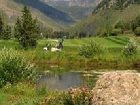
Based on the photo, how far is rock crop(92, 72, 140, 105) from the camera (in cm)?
2066

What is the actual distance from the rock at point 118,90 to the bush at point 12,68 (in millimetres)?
22087

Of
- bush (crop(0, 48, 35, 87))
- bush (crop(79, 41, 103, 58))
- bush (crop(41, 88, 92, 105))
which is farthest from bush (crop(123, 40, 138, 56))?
bush (crop(41, 88, 92, 105))

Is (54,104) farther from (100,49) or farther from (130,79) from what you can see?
(100,49)

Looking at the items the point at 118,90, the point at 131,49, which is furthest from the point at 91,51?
the point at 118,90

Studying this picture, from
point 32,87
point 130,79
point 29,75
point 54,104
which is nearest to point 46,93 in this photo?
point 32,87

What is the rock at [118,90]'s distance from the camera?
20.7 meters

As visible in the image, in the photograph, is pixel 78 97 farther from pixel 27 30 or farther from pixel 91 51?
pixel 27 30

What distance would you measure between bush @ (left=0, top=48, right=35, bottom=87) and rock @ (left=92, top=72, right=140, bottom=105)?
72.5ft

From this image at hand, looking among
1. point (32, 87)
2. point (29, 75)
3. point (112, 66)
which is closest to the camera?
point (32, 87)

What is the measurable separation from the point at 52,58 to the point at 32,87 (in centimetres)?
8943

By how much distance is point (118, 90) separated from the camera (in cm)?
2105

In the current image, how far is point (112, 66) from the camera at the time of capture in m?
123

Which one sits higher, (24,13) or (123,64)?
(24,13)

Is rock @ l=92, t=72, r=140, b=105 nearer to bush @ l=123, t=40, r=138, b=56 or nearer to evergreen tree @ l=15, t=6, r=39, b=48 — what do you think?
bush @ l=123, t=40, r=138, b=56
